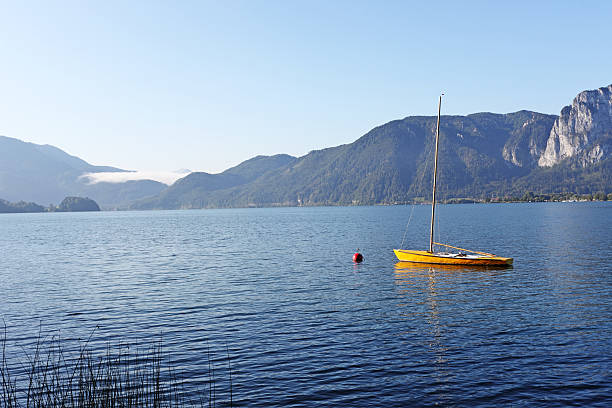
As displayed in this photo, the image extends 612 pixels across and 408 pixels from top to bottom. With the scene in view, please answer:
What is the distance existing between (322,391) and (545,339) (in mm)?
13223

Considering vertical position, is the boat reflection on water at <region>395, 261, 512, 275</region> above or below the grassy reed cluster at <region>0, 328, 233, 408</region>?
above

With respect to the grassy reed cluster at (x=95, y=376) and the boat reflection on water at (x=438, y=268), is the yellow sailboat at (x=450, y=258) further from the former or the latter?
the grassy reed cluster at (x=95, y=376)

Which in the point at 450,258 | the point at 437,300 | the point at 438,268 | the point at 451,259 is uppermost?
the point at 450,258

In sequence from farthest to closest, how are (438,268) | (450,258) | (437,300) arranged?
(438,268) → (450,258) → (437,300)

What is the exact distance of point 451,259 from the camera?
169 feet

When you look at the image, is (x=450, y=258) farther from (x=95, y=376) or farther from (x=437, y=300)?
(x=95, y=376)

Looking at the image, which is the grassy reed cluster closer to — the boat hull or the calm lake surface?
the calm lake surface

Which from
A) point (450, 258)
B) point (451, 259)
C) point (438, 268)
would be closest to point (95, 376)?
point (438, 268)

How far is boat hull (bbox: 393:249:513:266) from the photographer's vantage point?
49844 mm

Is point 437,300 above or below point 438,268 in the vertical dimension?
below

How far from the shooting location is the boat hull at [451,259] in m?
49.8

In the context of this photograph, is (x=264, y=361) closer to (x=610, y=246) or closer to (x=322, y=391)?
(x=322, y=391)

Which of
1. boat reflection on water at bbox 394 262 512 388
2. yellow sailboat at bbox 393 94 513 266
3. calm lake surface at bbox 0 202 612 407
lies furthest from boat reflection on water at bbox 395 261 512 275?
calm lake surface at bbox 0 202 612 407

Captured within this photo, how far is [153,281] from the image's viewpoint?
4600cm
